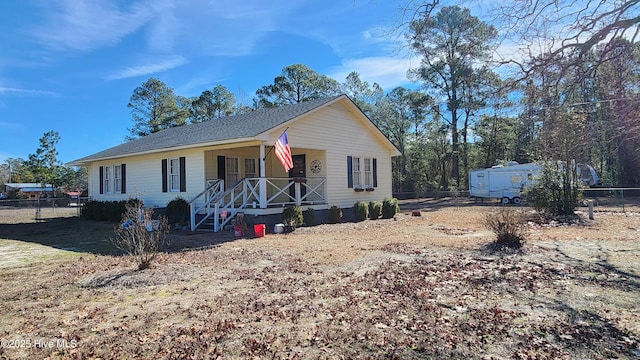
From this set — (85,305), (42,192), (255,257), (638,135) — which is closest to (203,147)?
(255,257)

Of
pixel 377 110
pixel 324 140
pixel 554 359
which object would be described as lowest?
pixel 554 359

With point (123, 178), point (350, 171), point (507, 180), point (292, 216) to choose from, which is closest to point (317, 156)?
point (350, 171)

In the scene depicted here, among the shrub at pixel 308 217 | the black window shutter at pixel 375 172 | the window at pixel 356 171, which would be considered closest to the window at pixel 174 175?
the shrub at pixel 308 217

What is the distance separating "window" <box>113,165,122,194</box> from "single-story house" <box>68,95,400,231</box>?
75 mm

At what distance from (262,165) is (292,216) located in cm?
205

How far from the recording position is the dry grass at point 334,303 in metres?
3.69

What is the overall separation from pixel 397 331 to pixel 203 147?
40.6 ft

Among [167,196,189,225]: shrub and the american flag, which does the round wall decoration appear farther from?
[167,196,189,225]: shrub

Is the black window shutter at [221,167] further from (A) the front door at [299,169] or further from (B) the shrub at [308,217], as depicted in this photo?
(B) the shrub at [308,217]

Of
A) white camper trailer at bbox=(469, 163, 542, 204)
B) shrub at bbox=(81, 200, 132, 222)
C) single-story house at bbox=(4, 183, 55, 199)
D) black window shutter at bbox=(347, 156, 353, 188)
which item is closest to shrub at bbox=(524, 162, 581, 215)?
black window shutter at bbox=(347, 156, 353, 188)

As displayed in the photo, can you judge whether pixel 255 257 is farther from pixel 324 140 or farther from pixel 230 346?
pixel 324 140

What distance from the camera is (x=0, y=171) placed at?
243 ft

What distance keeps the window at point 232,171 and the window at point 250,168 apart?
0.53 metres

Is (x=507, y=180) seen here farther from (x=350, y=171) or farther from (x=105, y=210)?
(x=105, y=210)
